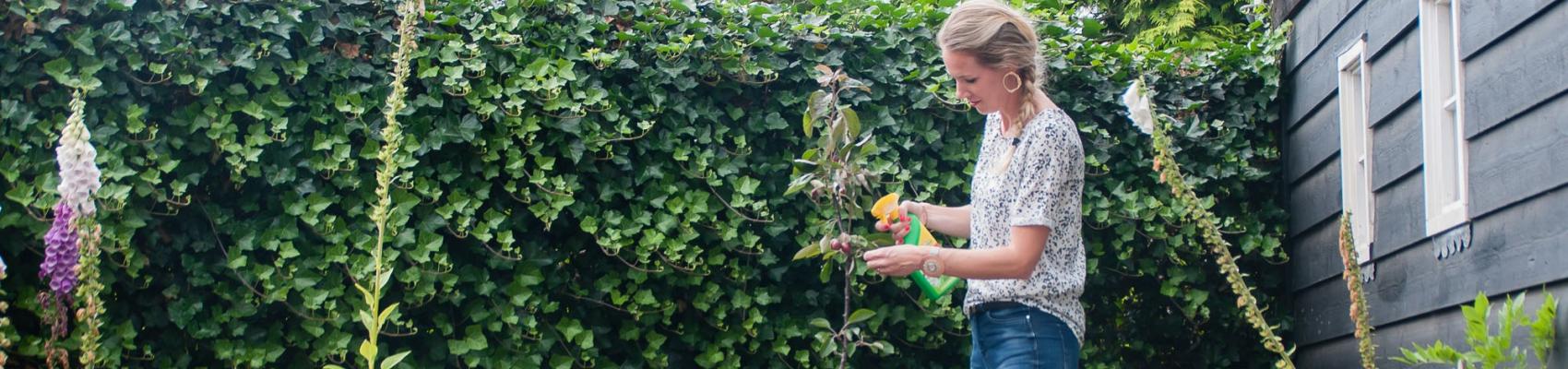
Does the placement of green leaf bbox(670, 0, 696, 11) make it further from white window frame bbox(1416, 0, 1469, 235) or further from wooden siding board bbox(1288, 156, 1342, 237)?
wooden siding board bbox(1288, 156, 1342, 237)

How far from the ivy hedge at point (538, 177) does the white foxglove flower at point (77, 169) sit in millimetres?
1403

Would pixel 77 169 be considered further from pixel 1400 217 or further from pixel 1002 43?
pixel 1400 217

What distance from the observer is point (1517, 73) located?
243cm

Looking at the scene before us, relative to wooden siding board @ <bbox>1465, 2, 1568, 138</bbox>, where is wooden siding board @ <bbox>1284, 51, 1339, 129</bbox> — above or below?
below

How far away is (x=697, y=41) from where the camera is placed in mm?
3443

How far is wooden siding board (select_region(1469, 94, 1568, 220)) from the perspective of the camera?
2.28m

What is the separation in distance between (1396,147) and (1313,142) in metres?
0.65

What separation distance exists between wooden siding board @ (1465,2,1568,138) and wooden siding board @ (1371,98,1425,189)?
1.38ft

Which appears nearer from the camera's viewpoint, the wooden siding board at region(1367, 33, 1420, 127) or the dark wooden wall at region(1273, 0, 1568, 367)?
the dark wooden wall at region(1273, 0, 1568, 367)

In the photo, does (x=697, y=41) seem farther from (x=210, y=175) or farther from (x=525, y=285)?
(x=210, y=175)

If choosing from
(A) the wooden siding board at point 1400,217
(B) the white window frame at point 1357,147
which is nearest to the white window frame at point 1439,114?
(A) the wooden siding board at point 1400,217

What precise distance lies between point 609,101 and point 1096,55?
1524 millimetres

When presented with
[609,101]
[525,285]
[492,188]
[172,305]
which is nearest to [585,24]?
[609,101]

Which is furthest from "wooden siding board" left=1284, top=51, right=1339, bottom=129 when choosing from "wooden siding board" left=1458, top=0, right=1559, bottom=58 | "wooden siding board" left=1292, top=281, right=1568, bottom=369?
"wooden siding board" left=1458, top=0, right=1559, bottom=58
